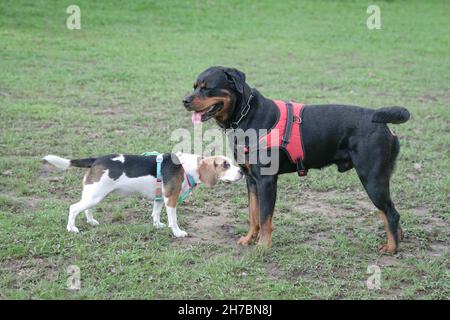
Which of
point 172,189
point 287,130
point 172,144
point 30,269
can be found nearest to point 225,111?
point 287,130

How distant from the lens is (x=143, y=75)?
1413 cm

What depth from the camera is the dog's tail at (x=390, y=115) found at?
5.77m

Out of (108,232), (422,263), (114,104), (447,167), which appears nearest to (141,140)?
(114,104)

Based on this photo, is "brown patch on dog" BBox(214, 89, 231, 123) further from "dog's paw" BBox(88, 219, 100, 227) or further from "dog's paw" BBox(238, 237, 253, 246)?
"dog's paw" BBox(88, 219, 100, 227)

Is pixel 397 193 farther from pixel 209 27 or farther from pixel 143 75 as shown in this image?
pixel 209 27

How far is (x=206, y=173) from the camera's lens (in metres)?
6.59

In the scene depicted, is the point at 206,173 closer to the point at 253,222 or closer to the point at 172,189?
the point at 172,189

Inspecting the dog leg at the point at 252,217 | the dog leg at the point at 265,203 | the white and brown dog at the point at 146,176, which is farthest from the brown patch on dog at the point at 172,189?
the dog leg at the point at 265,203

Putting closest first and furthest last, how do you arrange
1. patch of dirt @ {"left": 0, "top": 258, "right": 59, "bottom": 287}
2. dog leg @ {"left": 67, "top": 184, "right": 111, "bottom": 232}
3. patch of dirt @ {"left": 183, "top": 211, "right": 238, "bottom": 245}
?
Answer: patch of dirt @ {"left": 0, "top": 258, "right": 59, "bottom": 287} → dog leg @ {"left": 67, "top": 184, "right": 111, "bottom": 232} → patch of dirt @ {"left": 183, "top": 211, "right": 238, "bottom": 245}

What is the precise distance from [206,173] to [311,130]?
4.13ft

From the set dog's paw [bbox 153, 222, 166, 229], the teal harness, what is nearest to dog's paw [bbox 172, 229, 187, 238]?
dog's paw [bbox 153, 222, 166, 229]

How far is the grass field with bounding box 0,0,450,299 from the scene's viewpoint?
17.7ft

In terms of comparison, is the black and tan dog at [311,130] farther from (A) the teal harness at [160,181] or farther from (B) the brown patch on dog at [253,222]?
(A) the teal harness at [160,181]
